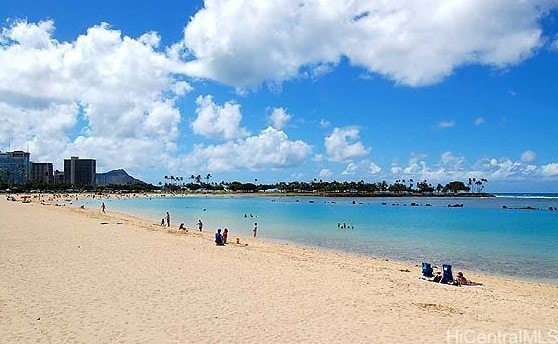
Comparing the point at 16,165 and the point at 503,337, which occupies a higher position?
the point at 16,165

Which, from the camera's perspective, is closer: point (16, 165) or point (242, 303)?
point (242, 303)

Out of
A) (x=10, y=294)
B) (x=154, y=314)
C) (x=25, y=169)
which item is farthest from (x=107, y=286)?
(x=25, y=169)

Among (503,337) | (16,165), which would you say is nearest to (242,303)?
(503,337)

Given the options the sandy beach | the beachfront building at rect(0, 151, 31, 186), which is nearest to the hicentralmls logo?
the sandy beach

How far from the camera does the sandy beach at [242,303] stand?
27.8ft

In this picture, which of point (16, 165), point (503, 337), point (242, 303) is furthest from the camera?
point (16, 165)

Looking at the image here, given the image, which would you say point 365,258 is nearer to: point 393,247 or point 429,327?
point 393,247

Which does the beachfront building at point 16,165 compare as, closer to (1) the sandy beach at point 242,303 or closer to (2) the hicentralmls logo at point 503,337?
(1) the sandy beach at point 242,303

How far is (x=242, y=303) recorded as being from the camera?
424 inches

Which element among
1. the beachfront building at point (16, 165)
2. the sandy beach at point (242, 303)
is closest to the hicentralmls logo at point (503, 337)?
the sandy beach at point (242, 303)

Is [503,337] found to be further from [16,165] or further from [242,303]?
[16,165]

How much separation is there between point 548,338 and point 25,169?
210150 millimetres

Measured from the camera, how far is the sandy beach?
8477 millimetres

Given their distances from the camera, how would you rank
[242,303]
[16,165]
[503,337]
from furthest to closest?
[16,165] → [242,303] → [503,337]
